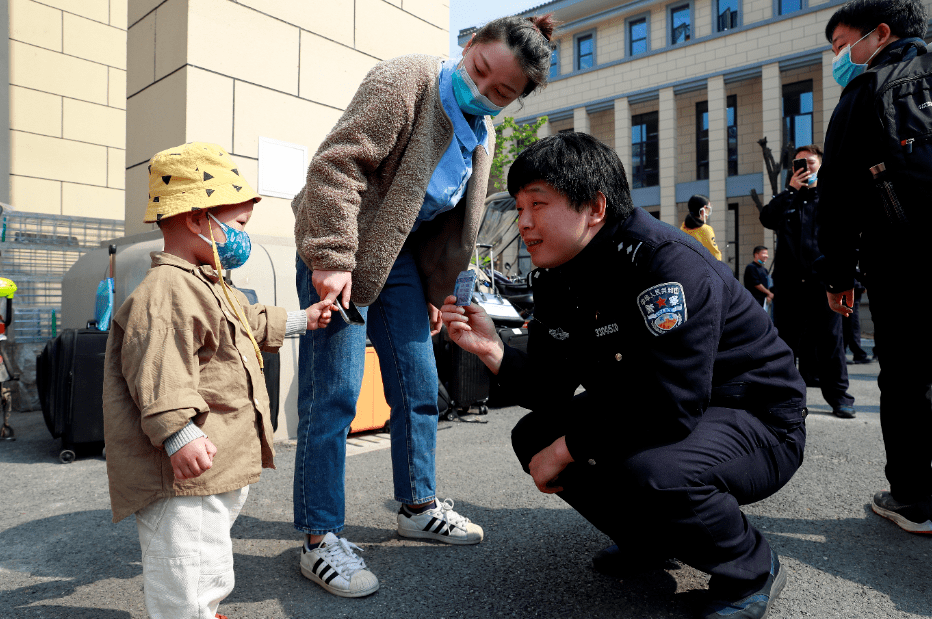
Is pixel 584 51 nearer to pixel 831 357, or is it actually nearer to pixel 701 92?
pixel 701 92

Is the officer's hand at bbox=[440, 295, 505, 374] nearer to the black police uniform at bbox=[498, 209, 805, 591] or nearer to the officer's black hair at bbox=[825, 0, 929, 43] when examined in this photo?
the black police uniform at bbox=[498, 209, 805, 591]

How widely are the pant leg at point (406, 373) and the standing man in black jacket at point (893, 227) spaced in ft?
5.31

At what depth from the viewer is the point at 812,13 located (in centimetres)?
1759

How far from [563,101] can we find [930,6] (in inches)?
425

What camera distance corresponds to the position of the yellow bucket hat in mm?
1582

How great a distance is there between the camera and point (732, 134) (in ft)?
64.8

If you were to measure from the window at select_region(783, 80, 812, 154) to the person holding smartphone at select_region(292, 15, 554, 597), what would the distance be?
1932cm

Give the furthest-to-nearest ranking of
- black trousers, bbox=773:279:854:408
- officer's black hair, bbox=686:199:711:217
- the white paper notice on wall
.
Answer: officer's black hair, bbox=686:199:711:217 < black trousers, bbox=773:279:854:408 < the white paper notice on wall

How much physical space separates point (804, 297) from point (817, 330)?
421mm

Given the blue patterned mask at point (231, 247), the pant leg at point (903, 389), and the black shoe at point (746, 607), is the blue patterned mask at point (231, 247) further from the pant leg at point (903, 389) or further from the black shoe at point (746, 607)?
the pant leg at point (903, 389)

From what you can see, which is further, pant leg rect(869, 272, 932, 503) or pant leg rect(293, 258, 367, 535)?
pant leg rect(869, 272, 932, 503)

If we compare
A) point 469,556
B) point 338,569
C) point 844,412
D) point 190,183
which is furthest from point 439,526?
point 844,412

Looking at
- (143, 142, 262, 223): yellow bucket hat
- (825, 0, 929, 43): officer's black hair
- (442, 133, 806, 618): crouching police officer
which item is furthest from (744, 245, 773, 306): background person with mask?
(143, 142, 262, 223): yellow bucket hat

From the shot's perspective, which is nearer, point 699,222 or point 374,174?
point 374,174
